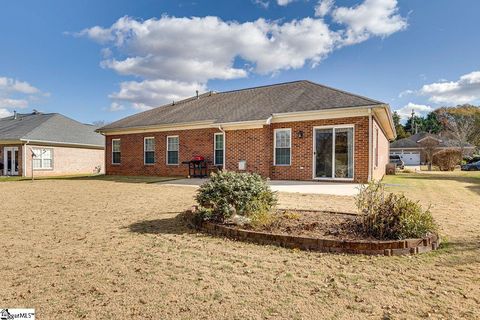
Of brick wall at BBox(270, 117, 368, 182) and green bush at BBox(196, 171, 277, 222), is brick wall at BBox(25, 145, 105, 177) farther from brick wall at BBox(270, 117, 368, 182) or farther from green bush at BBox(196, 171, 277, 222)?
green bush at BBox(196, 171, 277, 222)

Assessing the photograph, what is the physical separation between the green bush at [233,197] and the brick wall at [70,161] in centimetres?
2264

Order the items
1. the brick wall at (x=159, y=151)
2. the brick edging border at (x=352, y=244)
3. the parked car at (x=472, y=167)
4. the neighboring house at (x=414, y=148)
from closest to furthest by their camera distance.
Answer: the brick edging border at (x=352, y=244) < the brick wall at (x=159, y=151) < the parked car at (x=472, y=167) < the neighboring house at (x=414, y=148)

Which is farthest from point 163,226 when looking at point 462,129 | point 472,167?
point 462,129

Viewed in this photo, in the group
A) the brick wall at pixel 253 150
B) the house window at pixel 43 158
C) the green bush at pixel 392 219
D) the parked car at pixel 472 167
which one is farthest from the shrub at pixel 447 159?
the house window at pixel 43 158

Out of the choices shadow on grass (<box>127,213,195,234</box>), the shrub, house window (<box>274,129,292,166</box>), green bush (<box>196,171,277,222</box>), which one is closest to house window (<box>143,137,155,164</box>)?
house window (<box>274,129,292,166</box>)

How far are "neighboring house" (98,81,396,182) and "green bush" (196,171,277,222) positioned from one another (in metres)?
8.03

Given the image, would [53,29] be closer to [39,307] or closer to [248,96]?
[248,96]

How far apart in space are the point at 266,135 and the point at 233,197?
917 cm

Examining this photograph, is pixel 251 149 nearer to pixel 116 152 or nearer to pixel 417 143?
pixel 116 152

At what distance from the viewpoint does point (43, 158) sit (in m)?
23.5

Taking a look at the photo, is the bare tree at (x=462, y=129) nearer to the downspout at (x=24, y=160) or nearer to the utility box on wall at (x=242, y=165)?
the utility box on wall at (x=242, y=165)

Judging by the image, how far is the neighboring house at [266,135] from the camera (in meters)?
12.5

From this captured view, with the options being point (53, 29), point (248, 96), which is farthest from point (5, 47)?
point (248, 96)

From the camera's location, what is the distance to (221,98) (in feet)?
65.4
